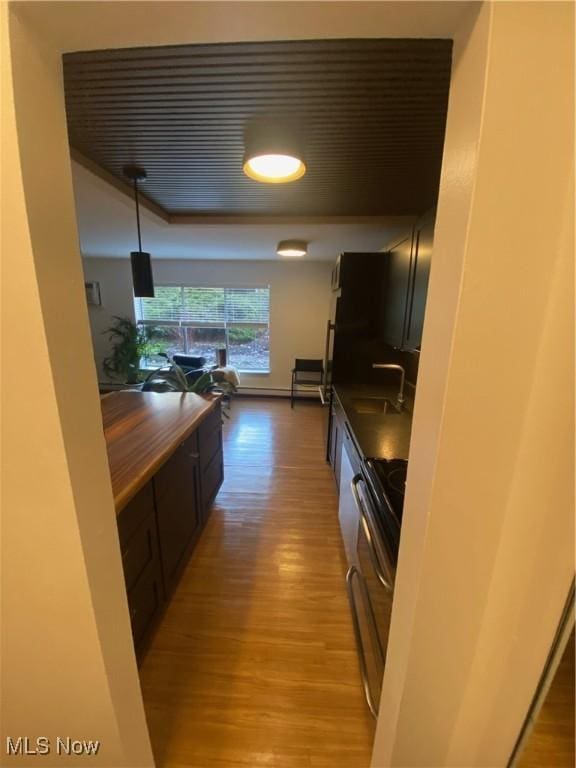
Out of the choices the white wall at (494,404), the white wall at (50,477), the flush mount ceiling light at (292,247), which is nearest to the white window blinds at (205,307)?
the flush mount ceiling light at (292,247)

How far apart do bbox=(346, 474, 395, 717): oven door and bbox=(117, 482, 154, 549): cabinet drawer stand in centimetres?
94

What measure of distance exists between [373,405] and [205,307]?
4.06m

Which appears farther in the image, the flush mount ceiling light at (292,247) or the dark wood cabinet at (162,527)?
the flush mount ceiling light at (292,247)

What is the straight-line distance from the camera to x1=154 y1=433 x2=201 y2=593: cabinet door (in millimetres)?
1473

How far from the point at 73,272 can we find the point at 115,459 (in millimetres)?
1004

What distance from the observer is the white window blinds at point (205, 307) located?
5.46m

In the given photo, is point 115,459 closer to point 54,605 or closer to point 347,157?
point 54,605

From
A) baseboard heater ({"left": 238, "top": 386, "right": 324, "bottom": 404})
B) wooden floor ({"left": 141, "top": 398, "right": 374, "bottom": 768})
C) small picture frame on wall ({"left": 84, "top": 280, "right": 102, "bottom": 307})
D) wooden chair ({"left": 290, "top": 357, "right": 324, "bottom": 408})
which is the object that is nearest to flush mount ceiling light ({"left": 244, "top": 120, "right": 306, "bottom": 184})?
wooden floor ({"left": 141, "top": 398, "right": 374, "bottom": 768})

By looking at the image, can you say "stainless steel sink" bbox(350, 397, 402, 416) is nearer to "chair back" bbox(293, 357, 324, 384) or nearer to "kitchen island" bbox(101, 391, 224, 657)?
"kitchen island" bbox(101, 391, 224, 657)

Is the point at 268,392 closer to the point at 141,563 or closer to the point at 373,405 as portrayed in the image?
the point at 373,405

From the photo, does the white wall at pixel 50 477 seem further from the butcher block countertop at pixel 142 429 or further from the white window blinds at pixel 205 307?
the white window blinds at pixel 205 307

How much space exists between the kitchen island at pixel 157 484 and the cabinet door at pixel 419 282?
144cm

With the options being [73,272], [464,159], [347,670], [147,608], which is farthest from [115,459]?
[464,159]

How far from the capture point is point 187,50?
3.36ft
